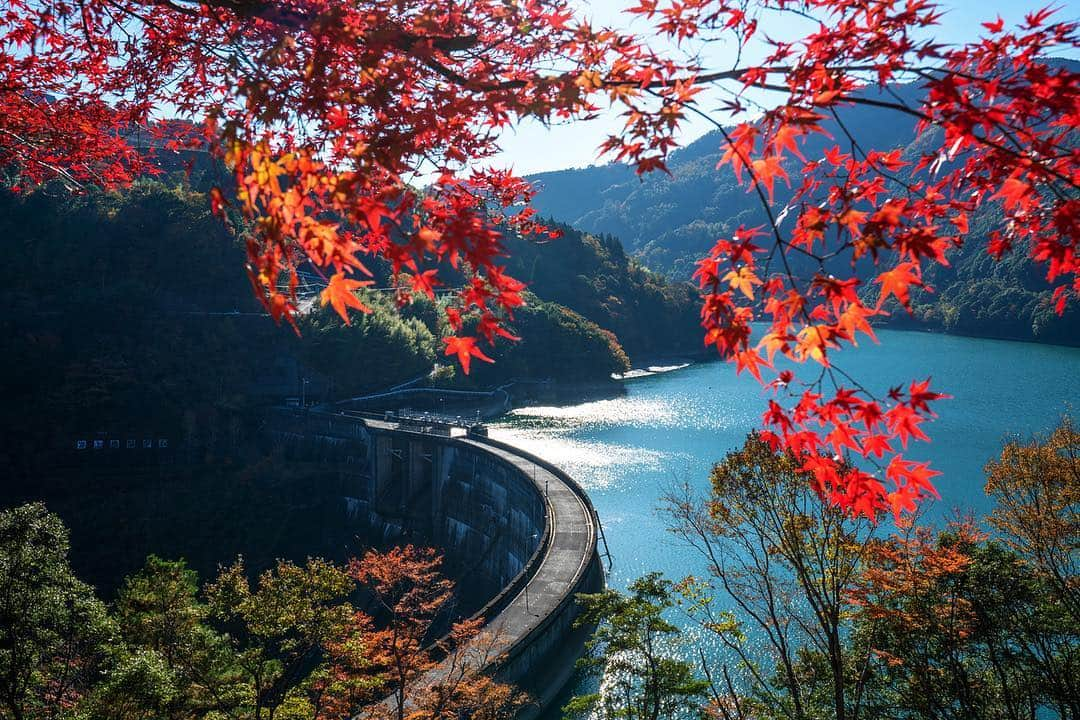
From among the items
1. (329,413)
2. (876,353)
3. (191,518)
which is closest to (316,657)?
(191,518)

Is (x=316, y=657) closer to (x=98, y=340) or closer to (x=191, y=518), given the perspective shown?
(x=191, y=518)

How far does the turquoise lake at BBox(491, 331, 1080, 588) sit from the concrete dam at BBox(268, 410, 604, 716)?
3.76 m

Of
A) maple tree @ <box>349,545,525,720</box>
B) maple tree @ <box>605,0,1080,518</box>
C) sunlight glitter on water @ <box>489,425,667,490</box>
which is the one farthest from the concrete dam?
maple tree @ <box>605,0,1080,518</box>

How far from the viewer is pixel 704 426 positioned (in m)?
43.8

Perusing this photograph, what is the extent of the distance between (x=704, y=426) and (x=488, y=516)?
2082cm

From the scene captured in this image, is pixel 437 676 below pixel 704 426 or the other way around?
below

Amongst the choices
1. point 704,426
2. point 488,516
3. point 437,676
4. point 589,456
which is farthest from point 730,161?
point 704,426

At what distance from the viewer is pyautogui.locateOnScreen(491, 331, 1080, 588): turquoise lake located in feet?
90.7

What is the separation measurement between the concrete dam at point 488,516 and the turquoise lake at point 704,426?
12.3 ft

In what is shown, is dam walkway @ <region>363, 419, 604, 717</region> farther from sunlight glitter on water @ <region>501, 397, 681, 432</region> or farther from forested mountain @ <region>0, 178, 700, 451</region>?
forested mountain @ <region>0, 178, 700, 451</region>

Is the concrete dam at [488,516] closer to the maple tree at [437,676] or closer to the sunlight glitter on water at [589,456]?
the maple tree at [437,676]

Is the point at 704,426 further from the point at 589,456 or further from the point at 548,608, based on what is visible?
the point at 548,608

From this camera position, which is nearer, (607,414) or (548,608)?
(548,608)

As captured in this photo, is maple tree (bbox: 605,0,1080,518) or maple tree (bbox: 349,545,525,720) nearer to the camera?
maple tree (bbox: 605,0,1080,518)
